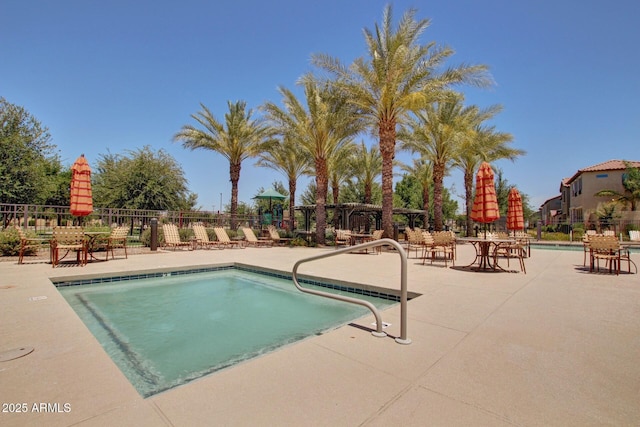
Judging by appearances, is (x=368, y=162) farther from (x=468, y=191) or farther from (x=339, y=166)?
(x=468, y=191)

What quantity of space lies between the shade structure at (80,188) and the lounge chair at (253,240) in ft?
25.9

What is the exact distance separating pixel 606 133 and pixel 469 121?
39.3 ft

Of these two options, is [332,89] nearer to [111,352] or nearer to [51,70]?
[51,70]

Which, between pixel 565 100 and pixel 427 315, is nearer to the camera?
pixel 427 315

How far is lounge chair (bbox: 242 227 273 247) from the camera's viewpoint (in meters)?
16.2

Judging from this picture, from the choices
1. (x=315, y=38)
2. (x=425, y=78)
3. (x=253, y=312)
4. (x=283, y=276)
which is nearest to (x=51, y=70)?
(x=315, y=38)

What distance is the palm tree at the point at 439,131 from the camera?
18377 millimetres

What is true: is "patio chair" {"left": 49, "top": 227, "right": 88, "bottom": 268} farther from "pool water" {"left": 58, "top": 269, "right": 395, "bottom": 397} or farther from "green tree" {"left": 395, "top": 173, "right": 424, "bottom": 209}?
"green tree" {"left": 395, "top": 173, "right": 424, "bottom": 209}

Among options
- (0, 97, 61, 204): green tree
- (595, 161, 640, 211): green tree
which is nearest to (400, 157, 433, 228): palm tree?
(595, 161, 640, 211): green tree

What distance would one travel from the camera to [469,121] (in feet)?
62.9

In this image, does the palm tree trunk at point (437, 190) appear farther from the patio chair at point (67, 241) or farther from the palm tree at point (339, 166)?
the patio chair at point (67, 241)

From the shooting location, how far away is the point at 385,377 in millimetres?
2402

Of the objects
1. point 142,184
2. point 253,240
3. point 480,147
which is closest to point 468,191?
point 480,147

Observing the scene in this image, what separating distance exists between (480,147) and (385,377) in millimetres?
21199
